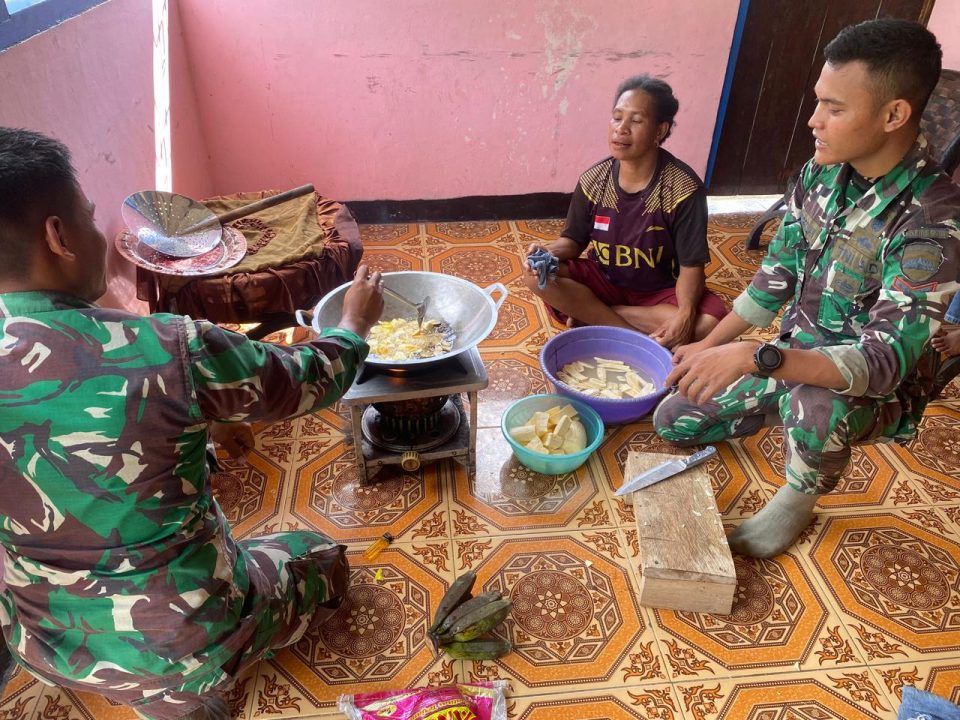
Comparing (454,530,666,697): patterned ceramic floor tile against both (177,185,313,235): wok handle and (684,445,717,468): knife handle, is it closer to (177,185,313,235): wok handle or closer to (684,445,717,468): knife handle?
(684,445,717,468): knife handle

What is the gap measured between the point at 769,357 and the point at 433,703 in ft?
3.95

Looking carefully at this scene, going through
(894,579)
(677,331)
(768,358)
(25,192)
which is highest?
(25,192)

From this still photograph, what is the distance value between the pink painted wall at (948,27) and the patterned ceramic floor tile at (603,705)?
3.70 m

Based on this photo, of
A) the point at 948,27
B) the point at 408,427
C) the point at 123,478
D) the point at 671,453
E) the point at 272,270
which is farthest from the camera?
the point at 948,27

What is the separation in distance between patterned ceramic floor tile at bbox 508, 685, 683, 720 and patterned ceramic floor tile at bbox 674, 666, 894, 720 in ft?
0.15

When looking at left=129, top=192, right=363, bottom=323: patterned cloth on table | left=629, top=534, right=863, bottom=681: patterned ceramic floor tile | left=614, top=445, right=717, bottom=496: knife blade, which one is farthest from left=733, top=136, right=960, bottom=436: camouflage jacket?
left=129, top=192, right=363, bottom=323: patterned cloth on table

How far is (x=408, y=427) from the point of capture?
2.23 meters

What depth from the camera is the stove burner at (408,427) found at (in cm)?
219

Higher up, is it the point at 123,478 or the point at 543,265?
the point at 123,478

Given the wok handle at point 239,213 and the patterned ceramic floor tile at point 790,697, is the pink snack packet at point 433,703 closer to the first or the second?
the patterned ceramic floor tile at point 790,697

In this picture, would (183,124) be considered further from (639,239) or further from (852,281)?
(852,281)

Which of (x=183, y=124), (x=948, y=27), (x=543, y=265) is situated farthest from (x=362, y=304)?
(x=948, y=27)

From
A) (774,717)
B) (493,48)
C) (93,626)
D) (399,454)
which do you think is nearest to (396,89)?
(493,48)

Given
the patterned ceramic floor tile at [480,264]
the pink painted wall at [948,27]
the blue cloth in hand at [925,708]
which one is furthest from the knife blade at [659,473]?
the pink painted wall at [948,27]
